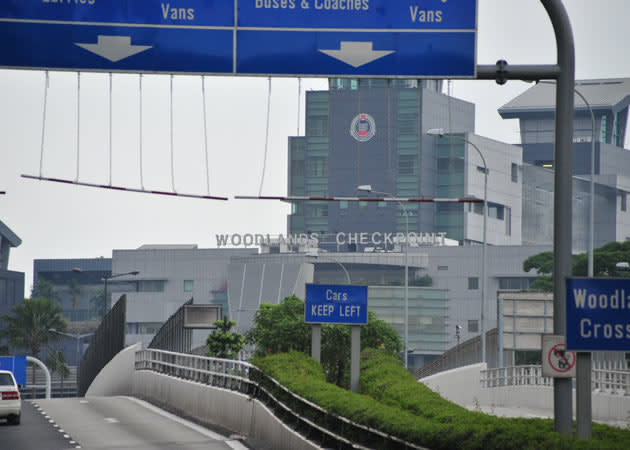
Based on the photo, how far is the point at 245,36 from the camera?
15.4m

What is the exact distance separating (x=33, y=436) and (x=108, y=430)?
1.96 m

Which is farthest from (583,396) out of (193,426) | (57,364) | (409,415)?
(57,364)

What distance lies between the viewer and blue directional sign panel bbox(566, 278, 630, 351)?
37.0ft

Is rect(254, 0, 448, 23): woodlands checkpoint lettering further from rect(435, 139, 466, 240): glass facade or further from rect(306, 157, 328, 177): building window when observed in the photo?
rect(306, 157, 328, 177): building window

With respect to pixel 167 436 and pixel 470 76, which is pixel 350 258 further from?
pixel 470 76

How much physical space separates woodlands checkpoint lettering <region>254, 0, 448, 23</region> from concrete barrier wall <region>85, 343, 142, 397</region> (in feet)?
97.3

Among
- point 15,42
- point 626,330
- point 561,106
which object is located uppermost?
point 15,42

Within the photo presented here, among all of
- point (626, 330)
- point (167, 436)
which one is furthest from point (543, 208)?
point (626, 330)

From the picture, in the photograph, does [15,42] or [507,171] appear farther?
[507,171]

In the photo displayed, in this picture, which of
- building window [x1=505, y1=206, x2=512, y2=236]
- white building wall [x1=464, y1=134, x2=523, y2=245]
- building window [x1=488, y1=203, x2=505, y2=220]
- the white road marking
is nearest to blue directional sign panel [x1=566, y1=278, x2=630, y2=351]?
the white road marking

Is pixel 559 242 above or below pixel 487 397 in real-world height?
above

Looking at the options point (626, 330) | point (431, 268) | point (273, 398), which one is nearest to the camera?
point (626, 330)

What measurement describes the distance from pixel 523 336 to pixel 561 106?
38.4 meters

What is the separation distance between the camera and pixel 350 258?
537 feet
